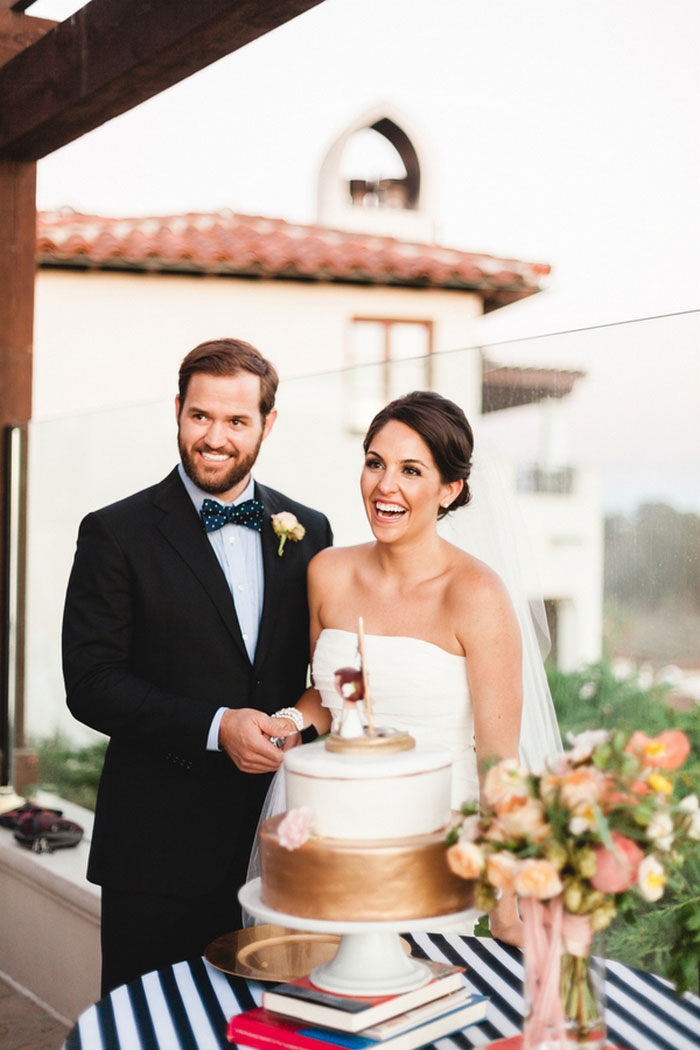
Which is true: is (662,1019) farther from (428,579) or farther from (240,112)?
(240,112)

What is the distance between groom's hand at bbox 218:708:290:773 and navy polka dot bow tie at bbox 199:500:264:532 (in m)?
0.43

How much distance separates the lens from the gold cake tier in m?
1.62

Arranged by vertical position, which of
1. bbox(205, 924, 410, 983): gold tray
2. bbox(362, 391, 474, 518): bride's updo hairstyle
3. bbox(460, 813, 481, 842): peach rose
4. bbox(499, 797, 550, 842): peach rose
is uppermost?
bbox(362, 391, 474, 518): bride's updo hairstyle

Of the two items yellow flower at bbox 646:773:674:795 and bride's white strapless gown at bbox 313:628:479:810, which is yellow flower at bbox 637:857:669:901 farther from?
bride's white strapless gown at bbox 313:628:479:810

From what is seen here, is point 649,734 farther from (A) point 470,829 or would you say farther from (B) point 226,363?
(A) point 470,829

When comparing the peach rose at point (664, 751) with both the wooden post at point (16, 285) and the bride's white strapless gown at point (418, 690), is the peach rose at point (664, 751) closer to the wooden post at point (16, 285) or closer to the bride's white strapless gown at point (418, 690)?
the bride's white strapless gown at point (418, 690)

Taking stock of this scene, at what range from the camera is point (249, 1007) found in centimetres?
185

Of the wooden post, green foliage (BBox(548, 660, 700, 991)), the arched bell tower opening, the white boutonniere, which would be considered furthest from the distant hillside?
the arched bell tower opening

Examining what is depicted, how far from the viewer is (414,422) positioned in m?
Result: 2.40

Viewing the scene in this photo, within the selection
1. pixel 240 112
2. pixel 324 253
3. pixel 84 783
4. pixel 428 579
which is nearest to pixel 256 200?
pixel 240 112

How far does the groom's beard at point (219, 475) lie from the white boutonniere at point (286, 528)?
14cm

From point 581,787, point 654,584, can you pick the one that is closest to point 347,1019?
point 581,787

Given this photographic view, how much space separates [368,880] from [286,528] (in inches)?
45.7

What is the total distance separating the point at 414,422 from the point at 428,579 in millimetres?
330
